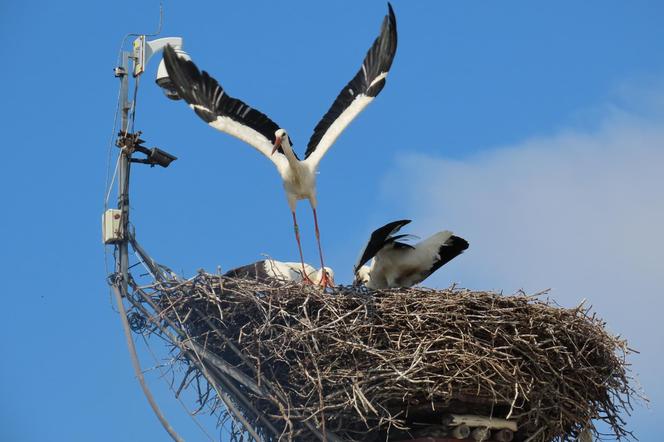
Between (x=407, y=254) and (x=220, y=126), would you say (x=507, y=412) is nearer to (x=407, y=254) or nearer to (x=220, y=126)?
(x=407, y=254)

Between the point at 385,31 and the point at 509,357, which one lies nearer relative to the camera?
the point at 509,357

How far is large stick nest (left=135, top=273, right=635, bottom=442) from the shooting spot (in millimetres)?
10992

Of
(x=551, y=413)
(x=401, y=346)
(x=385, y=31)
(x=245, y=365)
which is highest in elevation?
(x=385, y=31)

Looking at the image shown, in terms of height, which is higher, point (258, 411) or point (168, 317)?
point (168, 317)

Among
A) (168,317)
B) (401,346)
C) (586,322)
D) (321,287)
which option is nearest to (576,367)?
(586,322)

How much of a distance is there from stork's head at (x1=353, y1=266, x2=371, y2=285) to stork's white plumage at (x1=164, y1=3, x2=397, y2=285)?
41 centimetres

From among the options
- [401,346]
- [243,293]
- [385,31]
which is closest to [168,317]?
[243,293]

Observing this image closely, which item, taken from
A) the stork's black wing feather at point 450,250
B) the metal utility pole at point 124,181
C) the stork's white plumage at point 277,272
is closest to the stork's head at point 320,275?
the stork's white plumage at point 277,272

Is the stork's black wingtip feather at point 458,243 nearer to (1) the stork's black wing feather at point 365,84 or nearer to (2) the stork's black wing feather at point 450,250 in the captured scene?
(2) the stork's black wing feather at point 450,250

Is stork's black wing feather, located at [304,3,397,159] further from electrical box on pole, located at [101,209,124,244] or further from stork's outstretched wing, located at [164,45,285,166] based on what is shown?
electrical box on pole, located at [101,209,124,244]

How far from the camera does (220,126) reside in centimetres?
1327

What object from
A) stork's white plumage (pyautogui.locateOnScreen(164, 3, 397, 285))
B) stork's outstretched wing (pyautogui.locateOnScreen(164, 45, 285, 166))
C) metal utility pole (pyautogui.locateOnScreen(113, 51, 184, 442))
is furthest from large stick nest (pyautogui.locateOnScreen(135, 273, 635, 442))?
stork's outstretched wing (pyautogui.locateOnScreen(164, 45, 285, 166))

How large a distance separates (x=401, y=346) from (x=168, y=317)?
1.91 meters

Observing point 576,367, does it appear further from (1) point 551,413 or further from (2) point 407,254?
(2) point 407,254
